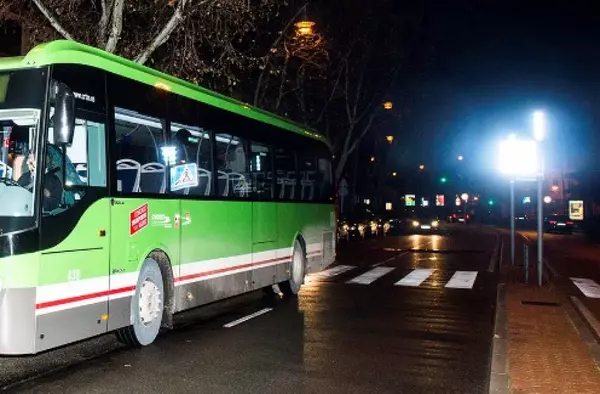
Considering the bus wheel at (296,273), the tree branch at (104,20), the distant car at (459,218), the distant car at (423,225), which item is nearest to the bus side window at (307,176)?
the bus wheel at (296,273)

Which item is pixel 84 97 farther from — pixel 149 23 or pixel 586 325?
pixel 149 23

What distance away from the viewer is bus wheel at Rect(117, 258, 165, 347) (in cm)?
841

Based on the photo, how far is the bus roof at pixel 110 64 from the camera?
6.93m

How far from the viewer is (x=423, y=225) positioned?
46.7 m

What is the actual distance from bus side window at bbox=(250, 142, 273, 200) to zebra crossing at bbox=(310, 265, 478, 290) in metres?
4.63

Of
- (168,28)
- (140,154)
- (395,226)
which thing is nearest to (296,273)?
(168,28)

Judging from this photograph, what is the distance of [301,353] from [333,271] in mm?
10848

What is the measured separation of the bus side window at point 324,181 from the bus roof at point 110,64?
428cm

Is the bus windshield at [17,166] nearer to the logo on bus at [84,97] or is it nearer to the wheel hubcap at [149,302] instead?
the logo on bus at [84,97]

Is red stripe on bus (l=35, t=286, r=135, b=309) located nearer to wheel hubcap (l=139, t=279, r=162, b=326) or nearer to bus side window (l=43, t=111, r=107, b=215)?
wheel hubcap (l=139, t=279, r=162, b=326)

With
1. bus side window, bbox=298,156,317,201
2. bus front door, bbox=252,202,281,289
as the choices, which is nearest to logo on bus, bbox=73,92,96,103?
bus front door, bbox=252,202,281,289

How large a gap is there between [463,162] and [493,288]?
8095 centimetres

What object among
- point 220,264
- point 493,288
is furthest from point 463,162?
point 220,264

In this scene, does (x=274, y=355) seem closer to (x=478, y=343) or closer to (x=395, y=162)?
(x=478, y=343)
